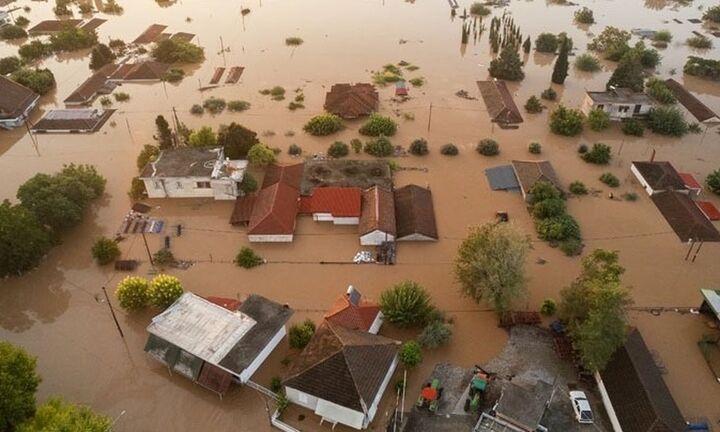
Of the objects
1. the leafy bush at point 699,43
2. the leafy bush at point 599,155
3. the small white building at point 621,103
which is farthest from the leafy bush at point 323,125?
the leafy bush at point 699,43

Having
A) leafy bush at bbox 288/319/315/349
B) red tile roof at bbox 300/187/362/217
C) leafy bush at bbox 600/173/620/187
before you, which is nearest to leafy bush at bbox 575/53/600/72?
leafy bush at bbox 600/173/620/187

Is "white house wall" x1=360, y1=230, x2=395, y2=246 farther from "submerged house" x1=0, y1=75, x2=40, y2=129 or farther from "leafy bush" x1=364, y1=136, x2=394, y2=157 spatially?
"submerged house" x1=0, y1=75, x2=40, y2=129

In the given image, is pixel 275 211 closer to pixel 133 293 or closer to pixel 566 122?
pixel 133 293

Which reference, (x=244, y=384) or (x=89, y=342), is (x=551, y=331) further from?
(x=89, y=342)

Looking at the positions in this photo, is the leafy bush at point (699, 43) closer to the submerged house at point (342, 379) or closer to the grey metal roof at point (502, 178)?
the grey metal roof at point (502, 178)

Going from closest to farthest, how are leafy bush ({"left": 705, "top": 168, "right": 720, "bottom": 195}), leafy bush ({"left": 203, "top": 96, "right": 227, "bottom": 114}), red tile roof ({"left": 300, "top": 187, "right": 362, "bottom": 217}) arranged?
red tile roof ({"left": 300, "top": 187, "right": 362, "bottom": 217}) < leafy bush ({"left": 705, "top": 168, "right": 720, "bottom": 195}) < leafy bush ({"left": 203, "top": 96, "right": 227, "bottom": 114})

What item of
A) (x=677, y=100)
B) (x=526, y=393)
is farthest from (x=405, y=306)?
(x=677, y=100)
